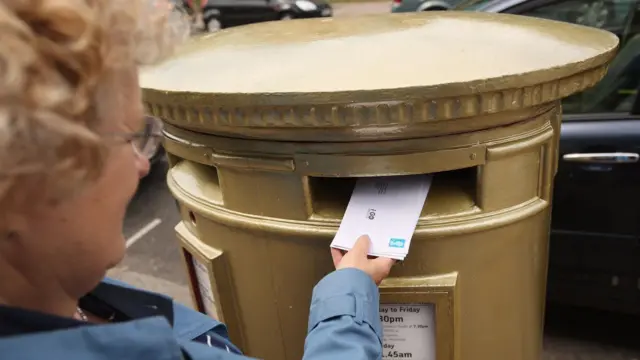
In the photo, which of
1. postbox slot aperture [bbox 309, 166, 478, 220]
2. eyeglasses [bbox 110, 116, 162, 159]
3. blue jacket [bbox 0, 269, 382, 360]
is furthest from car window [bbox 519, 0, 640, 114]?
eyeglasses [bbox 110, 116, 162, 159]

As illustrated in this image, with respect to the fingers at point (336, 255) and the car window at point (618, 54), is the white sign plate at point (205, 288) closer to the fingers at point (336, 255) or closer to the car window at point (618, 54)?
the fingers at point (336, 255)

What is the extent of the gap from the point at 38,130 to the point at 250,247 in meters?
0.67

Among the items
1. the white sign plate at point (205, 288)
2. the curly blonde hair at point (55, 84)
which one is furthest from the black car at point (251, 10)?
the curly blonde hair at point (55, 84)

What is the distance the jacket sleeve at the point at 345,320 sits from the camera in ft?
2.98

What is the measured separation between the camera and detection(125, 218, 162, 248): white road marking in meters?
3.83

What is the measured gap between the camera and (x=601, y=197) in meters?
2.22

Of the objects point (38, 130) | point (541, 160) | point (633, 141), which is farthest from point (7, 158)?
point (633, 141)

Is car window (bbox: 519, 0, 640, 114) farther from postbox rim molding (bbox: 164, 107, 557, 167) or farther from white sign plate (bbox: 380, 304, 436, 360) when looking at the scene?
white sign plate (bbox: 380, 304, 436, 360)

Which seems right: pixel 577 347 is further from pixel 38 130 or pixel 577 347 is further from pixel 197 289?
pixel 38 130

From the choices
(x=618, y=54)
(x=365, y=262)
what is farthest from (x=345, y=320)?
(x=618, y=54)

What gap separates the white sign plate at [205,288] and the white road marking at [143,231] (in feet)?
8.11

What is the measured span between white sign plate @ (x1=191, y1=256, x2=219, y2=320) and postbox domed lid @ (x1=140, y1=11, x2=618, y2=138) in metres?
0.37

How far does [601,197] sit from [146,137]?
1.94m

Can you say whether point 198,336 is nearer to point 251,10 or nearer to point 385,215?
point 385,215
